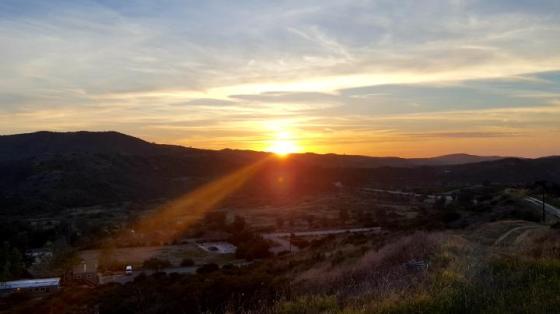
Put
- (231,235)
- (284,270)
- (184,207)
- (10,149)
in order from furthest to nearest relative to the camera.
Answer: (10,149), (184,207), (231,235), (284,270)

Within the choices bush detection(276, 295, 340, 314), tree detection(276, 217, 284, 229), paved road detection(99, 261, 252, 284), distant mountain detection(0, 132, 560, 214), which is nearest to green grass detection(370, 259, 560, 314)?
bush detection(276, 295, 340, 314)

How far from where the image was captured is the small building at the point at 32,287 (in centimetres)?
3772

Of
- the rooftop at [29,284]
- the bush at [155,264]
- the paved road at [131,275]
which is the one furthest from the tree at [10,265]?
the bush at [155,264]

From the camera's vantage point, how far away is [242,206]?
354 feet

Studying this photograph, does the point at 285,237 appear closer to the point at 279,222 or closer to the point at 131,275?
the point at 279,222

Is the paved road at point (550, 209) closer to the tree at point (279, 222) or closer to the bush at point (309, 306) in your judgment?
the bush at point (309, 306)

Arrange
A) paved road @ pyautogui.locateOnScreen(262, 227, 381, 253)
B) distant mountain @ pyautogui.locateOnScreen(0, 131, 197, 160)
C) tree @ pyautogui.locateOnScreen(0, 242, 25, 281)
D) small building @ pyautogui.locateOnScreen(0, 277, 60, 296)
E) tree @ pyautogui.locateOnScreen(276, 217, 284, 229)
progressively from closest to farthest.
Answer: small building @ pyautogui.locateOnScreen(0, 277, 60, 296) < tree @ pyautogui.locateOnScreen(0, 242, 25, 281) < paved road @ pyautogui.locateOnScreen(262, 227, 381, 253) < tree @ pyautogui.locateOnScreen(276, 217, 284, 229) < distant mountain @ pyautogui.locateOnScreen(0, 131, 197, 160)

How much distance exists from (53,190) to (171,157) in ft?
159

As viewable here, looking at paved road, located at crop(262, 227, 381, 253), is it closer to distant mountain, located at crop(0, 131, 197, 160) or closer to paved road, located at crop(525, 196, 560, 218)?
paved road, located at crop(525, 196, 560, 218)

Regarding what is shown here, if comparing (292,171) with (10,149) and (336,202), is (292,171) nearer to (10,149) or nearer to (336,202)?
(336,202)

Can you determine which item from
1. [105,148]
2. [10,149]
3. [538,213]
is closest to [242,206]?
[538,213]

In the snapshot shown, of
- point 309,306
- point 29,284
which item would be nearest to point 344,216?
point 29,284

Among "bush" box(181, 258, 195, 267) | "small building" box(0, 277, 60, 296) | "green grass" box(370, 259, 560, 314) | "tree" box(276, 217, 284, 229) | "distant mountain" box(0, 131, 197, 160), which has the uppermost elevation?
"distant mountain" box(0, 131, 197, 160)

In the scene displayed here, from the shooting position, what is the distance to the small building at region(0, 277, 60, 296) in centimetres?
3772
